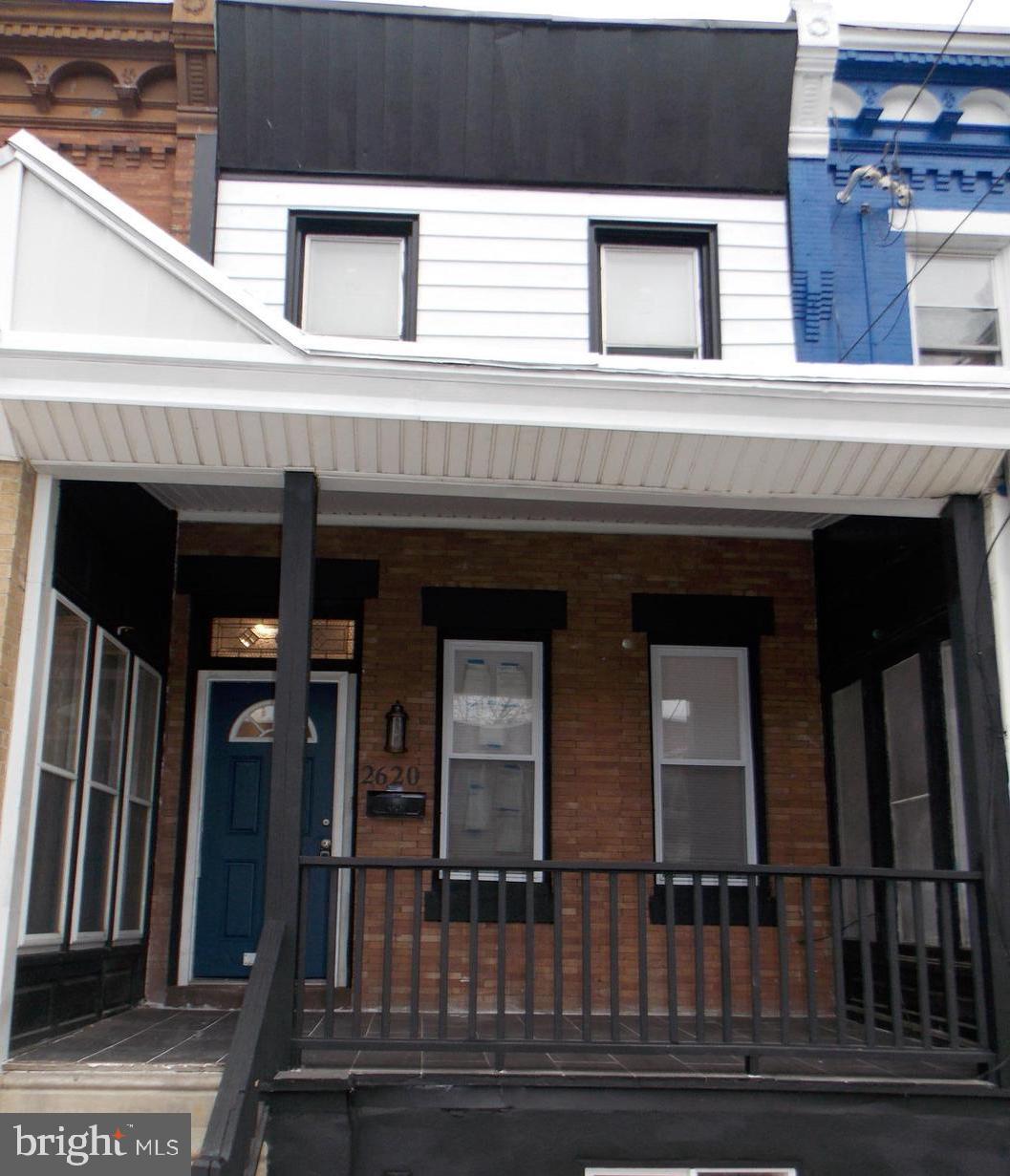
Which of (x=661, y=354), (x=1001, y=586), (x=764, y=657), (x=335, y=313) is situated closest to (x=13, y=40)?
(x=335, y=313)

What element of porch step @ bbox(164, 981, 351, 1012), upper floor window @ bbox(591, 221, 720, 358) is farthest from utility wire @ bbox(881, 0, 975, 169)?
porch step @ bbox(164, 981, 351, 1012)

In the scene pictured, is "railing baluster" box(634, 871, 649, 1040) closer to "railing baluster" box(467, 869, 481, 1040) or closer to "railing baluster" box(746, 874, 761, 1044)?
"railing baluster" box(746, 874, 761, 1044)

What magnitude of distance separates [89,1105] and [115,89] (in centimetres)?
669

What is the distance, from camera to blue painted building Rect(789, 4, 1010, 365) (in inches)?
324

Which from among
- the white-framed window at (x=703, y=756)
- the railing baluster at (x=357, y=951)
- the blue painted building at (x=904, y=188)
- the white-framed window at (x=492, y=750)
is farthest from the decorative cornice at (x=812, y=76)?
Result: the railing baluster at (x=357, y=951)

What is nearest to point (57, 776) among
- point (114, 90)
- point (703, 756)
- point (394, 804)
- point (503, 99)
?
point (394, 804)

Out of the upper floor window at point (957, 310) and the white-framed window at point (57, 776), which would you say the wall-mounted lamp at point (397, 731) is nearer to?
the white-framed window at point (57, 776)

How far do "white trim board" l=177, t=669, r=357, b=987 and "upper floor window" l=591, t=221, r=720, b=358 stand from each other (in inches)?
118

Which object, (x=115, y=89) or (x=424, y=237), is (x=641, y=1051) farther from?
(x=115, y=89)

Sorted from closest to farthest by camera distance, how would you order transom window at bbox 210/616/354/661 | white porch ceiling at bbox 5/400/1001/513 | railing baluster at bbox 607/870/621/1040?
railing baluster at bbox 607/870/621/1040 → white porch ceiling at bbox 5/400/1001/513 → transom window at bbox 210/616/354/661

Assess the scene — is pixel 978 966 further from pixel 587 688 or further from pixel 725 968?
pixel 587 688

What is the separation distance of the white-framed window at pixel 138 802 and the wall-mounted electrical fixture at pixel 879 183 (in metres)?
5.57

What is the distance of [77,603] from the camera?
662 centimetres

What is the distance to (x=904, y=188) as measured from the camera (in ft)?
27.3
